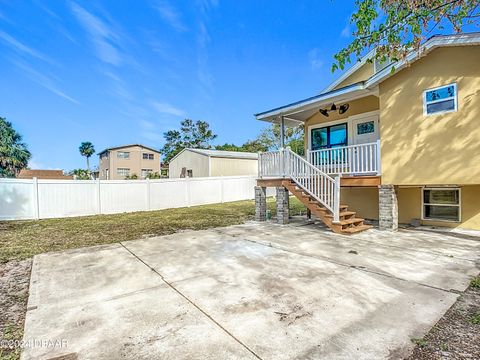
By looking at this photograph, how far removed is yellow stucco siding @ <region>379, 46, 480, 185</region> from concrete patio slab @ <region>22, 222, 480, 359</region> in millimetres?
1883

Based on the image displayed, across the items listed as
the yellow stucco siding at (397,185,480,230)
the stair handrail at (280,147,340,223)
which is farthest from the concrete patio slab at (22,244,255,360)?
the yellow stucco siding at (397,185,480,230)

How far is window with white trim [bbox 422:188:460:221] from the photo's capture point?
7957 mm

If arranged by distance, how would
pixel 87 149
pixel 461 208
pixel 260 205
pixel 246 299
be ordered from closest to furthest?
pixel 246 299 < pixel 461 208 < pixel 260 205 < pixel 87 149

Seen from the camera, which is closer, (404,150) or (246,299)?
(246,299)

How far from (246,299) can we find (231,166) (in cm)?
2165

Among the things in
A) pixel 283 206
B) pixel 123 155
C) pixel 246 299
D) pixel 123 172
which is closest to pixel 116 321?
pixel 246 299

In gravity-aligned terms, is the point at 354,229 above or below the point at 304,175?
below

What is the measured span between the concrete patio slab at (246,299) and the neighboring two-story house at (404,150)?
189cm

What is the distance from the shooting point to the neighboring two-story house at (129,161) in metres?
36.7

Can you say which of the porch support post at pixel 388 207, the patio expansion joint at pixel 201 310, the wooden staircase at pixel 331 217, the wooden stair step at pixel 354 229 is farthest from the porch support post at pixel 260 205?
the patio expansion joint at pixel 201 310

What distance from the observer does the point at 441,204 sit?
8250 mm

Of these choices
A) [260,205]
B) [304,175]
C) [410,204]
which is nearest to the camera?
[304,175]

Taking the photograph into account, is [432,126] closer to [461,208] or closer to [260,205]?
[461,208]

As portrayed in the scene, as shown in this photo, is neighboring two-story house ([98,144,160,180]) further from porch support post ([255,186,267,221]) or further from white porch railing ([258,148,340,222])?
white porch railing ([258,148,340,222])
